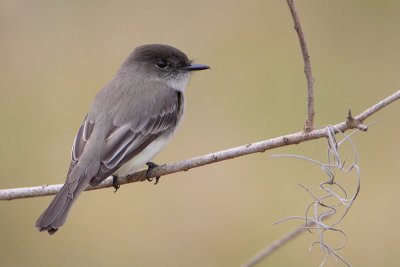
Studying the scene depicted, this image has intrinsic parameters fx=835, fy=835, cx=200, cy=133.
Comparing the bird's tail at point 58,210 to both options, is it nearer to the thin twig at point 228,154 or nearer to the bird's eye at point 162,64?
the thin twig at point 228,154

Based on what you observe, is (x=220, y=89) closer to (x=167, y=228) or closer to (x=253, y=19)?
(x=253, y=19)

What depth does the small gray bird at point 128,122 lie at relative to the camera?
4168mm

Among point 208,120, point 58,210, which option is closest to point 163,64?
point 58,210

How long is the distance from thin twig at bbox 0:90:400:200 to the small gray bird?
8cm

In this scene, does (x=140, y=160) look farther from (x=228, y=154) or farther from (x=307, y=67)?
(x=307, y=67)

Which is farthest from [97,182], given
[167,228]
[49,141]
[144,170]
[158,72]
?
[49,141]

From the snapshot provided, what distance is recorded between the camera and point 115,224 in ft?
20.6

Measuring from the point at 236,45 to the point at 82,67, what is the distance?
1370 millimetres

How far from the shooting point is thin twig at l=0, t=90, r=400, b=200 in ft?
11.2

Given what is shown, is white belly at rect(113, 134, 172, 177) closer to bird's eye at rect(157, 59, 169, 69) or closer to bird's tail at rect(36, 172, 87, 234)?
bird's tail at rect(36, 172, 87, 234)

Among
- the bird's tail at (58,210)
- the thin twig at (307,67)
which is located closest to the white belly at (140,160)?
the bird's tail at (58,210)

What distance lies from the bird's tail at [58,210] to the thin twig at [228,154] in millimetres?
53

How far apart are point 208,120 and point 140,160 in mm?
2273

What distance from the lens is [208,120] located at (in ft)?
21.9
